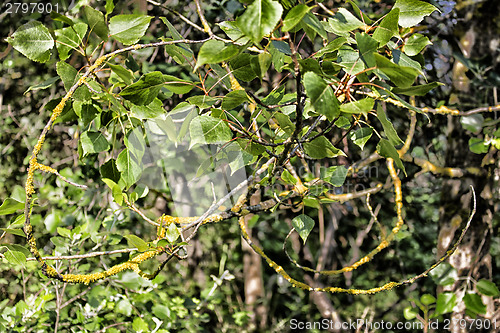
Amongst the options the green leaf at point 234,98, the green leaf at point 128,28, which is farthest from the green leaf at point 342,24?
the green leaf at point 128,28

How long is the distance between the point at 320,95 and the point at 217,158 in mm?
277

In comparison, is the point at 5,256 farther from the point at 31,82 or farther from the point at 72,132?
the point at 31,82

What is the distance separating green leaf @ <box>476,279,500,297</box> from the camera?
1.09 m

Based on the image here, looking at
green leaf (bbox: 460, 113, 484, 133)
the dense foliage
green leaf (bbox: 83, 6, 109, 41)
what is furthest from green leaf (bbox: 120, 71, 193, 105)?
green leaf (bbox: 460, 113, 484, 133)

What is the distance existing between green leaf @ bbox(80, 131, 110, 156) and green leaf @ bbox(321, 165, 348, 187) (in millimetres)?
352

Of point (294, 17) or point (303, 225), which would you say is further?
point (303, 225)

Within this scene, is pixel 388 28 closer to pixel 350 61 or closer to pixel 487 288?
pixel 350 61

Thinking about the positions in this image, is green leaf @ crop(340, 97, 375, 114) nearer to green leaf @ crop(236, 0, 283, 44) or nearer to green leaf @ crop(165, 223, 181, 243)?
green leaf @ crop(236, 0, 283, 44)

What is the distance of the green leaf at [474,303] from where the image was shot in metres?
1.11

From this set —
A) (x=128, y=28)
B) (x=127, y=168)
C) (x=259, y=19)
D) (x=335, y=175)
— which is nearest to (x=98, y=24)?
(x=128, y=28)

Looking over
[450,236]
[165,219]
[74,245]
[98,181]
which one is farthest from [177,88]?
[450,236]

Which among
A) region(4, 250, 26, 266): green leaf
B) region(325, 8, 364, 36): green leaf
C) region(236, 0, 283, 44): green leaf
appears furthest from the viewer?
region(4, 250, 26, 266): green leaf

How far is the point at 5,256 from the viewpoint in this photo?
54 centimetres

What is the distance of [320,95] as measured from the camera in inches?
13.7
